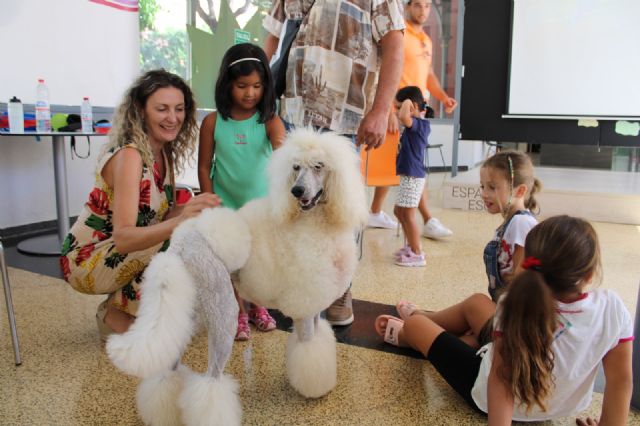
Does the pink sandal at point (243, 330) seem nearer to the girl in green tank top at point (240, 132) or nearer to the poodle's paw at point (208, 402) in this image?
the girl in green tank top at point (240, 132)

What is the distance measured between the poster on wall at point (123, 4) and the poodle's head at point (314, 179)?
9.94 feet

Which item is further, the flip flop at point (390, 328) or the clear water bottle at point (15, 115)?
the clear water bottle at point (15, 115)

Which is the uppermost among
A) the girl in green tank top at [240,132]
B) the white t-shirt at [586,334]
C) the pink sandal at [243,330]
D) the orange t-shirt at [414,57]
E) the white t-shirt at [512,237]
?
the orange t-shirt at [414,57]

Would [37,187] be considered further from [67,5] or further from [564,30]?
[564,30]

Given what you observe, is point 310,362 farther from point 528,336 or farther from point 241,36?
point 241,36

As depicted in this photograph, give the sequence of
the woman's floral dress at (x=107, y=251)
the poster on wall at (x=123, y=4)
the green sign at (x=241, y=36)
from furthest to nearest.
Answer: the green sign at (x=241, y=36) → the poster on wall at (x=123, y=4) → the woman's floral dress at (x=107, y=251)

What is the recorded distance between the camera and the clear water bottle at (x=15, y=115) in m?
2.71

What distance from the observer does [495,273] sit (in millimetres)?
1663

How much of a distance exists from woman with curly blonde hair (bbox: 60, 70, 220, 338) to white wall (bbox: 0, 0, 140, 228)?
1.45 m

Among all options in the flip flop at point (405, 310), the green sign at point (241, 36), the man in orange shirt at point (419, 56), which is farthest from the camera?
the green sign at point (241, 36)

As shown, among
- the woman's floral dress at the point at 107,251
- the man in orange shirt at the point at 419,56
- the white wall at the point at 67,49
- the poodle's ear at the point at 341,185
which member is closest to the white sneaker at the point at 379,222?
the man in orange shirt at the point at 419,56

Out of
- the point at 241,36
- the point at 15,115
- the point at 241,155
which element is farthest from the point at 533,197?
the point at 241,36

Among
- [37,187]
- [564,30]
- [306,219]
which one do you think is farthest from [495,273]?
[37,187]

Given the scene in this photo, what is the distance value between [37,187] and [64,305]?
1485 mm
